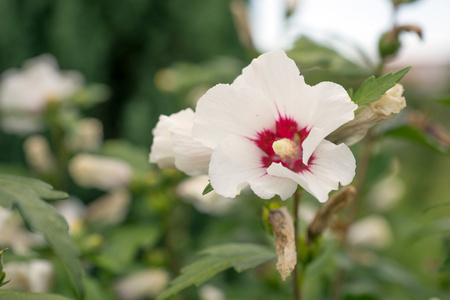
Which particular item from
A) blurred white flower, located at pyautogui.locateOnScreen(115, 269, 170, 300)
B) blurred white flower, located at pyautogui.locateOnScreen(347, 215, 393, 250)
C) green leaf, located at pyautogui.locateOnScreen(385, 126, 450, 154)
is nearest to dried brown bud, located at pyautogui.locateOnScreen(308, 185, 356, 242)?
green leaf, located at pyautogui.locateOnScreen(385, 126, 450, 154)

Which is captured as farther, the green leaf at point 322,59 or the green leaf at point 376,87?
the green leaf at point 322,59

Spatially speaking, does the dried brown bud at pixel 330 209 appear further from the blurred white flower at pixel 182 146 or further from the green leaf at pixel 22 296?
the green leaf at pixel 22 296

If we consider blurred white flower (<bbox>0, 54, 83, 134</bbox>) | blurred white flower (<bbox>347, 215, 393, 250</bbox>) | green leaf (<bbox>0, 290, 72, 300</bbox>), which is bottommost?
blurred white flower (<bbox>347, 215, 393, 250</bbox>)

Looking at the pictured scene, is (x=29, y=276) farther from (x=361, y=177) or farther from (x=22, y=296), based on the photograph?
(x=361, y=177)

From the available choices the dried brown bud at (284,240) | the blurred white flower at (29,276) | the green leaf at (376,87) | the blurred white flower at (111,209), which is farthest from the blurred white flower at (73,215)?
the green leaf at (376,87)

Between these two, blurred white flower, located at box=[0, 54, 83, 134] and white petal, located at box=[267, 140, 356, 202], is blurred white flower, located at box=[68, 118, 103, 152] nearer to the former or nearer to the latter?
blurred white flower, located at box=[0, 54, 83, 134]

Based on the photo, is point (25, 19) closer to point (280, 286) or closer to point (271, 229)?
point (280, 286)
